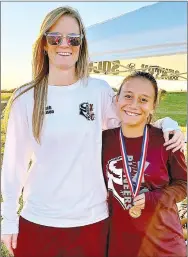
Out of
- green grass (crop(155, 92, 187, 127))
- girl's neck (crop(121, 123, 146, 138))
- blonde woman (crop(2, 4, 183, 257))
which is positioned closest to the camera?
blonde woman (crop(2, 4, 183, 257))

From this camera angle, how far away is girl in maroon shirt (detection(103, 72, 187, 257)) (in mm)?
1592

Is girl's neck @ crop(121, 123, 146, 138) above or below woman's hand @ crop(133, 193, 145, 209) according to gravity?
above

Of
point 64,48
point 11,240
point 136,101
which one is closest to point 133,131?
point 136,101

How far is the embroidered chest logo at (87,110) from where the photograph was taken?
5.13 ft

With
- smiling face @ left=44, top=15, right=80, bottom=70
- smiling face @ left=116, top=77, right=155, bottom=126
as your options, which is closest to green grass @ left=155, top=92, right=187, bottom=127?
smiling face @ left=116, top=77, right=155, bottom=126

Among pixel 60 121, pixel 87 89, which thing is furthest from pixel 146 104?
Result: pixel 60 121

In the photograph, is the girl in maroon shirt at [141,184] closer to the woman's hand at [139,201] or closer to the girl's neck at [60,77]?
the woman's hand at [139,201]

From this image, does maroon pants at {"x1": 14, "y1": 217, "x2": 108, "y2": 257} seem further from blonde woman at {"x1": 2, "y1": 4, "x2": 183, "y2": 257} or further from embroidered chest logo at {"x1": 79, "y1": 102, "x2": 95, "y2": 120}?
embroidered chest logo at {"x1": 79, "y1": 102, "x2": 95, "y2": 120}

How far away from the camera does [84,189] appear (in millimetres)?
1569

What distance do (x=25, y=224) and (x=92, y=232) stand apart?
0.92ft

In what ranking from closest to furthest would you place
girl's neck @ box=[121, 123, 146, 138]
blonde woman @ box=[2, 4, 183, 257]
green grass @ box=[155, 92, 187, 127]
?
blonde woman @ box=[2, 4, 183, 257]
girl's neck @ box=[121, 123, 146, 138]
green grass @ box=[155, 92, 187, 127]

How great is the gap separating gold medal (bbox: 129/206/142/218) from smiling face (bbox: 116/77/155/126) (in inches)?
13.5

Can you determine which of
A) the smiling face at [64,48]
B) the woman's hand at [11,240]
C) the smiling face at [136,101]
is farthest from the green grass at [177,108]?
the woman's hand at [11,240]

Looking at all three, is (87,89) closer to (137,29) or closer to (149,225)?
(149,225)
